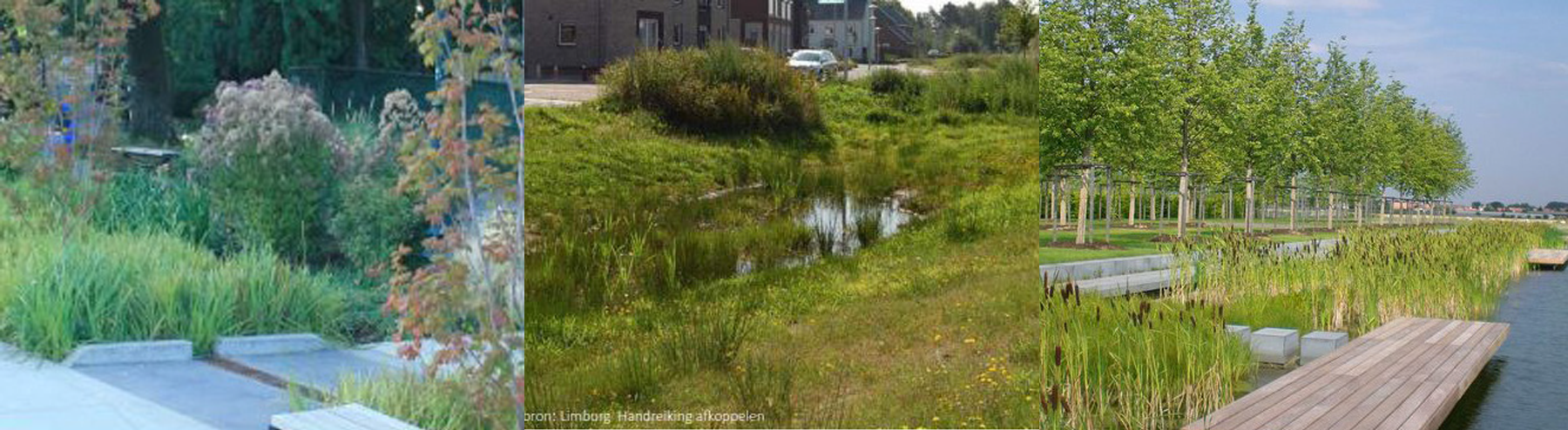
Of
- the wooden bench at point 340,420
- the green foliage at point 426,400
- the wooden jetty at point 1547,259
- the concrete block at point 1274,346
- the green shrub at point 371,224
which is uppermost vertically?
the green shrub at point 371,224

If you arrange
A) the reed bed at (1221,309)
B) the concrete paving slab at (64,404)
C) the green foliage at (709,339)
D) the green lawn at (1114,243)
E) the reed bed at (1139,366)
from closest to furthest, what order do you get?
the green foliage at (709,339), the concrete paving slab at (64,404), the reed bed at (1139,366), the reed bed at (1221,309), the green lawn at (1114,243)

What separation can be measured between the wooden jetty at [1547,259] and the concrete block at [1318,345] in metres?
10.5

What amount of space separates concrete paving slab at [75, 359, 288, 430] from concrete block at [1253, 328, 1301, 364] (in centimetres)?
614

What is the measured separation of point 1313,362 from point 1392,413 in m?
1.36

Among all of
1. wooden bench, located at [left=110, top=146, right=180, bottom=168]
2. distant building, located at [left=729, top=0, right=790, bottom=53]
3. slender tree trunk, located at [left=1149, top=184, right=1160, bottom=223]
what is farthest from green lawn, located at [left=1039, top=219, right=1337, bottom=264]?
wooden bench, located at [left=110, top=146, right=180, bottom=168]

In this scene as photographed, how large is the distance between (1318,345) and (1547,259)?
1101 centimetres

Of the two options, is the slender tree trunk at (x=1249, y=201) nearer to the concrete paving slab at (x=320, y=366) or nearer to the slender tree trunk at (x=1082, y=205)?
the slender tree trunk at (x=1082, y=205)

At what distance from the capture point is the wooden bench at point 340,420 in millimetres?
4586

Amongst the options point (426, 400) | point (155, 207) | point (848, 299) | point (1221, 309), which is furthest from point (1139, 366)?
point (155, 207)

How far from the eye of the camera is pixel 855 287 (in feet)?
15.6

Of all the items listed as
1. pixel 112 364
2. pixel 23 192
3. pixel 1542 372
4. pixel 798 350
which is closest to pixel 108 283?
pixel 112 364

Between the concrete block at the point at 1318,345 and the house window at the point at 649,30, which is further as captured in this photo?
the concrete block at the point at 1318,345

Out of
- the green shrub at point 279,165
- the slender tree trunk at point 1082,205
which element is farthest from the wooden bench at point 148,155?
the slender tree trunk at point 1082,205

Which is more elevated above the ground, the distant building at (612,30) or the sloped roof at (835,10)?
the sloped roof at (835,10)
